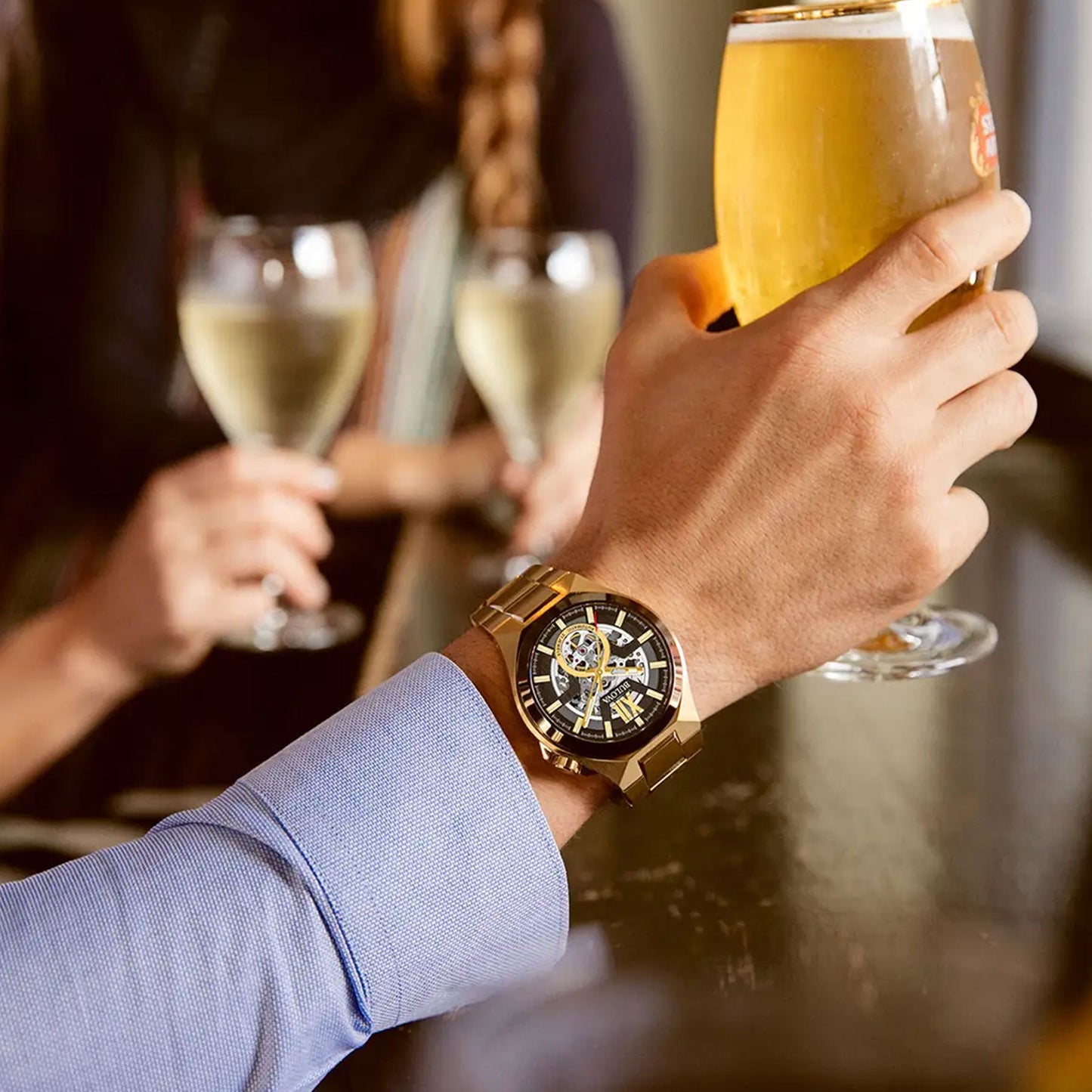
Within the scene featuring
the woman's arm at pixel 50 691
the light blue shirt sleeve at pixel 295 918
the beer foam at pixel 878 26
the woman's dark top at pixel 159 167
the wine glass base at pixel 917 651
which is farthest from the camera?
the woman's dark top at pixel 159 167

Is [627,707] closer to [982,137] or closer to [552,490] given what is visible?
[982,137]

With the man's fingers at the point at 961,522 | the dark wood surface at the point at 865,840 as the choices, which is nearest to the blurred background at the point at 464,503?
the dark wood surface at the point at 865,840

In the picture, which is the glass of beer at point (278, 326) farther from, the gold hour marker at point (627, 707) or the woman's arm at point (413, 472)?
the gold hour marker at point (627, 707)

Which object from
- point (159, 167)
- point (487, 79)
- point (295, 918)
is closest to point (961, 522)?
point (295, 918)

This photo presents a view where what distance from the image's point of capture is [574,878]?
0.52m

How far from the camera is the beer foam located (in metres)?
0.56

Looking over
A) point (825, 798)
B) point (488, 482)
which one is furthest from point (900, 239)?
point (488, 482)

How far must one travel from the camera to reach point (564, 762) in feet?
1.59

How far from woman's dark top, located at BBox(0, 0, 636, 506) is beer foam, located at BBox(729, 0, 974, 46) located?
1145 millimetres

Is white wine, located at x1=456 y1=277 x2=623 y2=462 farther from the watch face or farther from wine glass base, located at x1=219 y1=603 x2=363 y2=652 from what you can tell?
the watch face

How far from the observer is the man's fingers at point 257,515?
39.7 inches

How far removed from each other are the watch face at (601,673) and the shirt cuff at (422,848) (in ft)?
0.09

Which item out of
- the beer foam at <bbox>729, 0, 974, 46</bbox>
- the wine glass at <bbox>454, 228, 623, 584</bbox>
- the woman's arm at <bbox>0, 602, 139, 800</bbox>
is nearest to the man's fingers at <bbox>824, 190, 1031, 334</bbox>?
the beer foam at <bbox>729, 0, 974, 46</bbox>

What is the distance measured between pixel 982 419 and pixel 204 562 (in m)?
0.65
